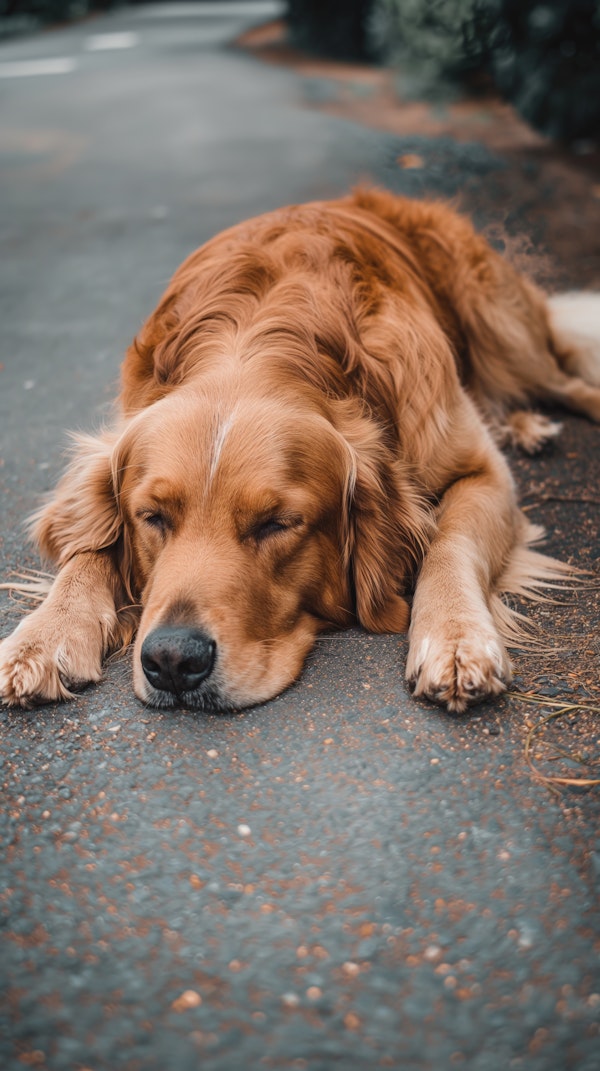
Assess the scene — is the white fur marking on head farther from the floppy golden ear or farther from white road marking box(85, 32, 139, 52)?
white road marking box(85, 32, 139, 52)

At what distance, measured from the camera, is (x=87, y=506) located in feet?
11.2

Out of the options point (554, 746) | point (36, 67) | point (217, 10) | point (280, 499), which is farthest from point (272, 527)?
point (217, 10)

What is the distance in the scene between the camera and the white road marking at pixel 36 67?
1612cm

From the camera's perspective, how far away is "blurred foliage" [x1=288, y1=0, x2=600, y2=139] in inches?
348

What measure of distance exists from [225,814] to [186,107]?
12.5 meters

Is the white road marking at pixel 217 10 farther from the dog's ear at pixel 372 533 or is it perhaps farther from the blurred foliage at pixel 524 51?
the dog's ear at pixel 372 533

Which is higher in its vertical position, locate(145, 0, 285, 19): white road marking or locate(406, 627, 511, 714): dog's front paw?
locate(406, 627, 511, 714): dog's front paw

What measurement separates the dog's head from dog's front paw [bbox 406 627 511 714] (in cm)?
40

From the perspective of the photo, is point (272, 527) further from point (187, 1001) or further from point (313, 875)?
point (187, 1001)

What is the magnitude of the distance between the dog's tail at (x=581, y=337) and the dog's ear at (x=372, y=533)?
238 centimetres

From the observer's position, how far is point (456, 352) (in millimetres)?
4363

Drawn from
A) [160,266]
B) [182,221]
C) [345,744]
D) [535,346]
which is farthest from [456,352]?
[182,221]

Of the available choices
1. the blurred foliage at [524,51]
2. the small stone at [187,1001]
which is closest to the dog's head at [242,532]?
the small stone at [187,1001]

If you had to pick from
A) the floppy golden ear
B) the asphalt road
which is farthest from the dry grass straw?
the floppy golden ear
